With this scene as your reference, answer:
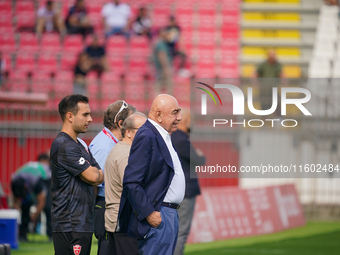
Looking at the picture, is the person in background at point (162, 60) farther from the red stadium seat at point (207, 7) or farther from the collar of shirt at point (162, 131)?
the collar of shirt at point (162, 131)

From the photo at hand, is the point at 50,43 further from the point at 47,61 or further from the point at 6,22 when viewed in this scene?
the point at 6,22

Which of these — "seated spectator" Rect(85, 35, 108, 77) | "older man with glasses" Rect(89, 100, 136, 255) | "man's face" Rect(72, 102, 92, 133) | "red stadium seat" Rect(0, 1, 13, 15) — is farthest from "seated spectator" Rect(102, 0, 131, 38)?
"man's face" Rect(72, 102, 92, 133)

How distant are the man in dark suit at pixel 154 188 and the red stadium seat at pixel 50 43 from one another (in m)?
15.0

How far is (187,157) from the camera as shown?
28.3ft

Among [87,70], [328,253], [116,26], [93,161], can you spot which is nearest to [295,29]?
[116,26]

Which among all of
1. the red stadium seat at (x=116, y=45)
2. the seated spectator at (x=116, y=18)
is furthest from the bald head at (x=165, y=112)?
the seated spectator at (x=116, y=18)

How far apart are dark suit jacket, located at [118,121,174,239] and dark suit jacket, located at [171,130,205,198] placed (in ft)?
8.74

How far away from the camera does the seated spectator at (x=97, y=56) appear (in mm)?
18906

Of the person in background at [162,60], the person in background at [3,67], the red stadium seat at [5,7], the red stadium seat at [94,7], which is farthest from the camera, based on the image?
the red stadium seat at [94,7]

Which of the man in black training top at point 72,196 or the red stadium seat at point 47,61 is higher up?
the red stadium seat at point 47,61

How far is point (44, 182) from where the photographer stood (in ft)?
47.0

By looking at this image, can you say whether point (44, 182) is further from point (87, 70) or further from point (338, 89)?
point (338, 89)

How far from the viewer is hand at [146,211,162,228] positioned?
569cm

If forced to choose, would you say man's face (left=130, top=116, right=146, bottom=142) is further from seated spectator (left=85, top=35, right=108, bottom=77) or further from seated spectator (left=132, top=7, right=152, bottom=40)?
seated spectator (left=132, top=7, right=152, bottom=40)
